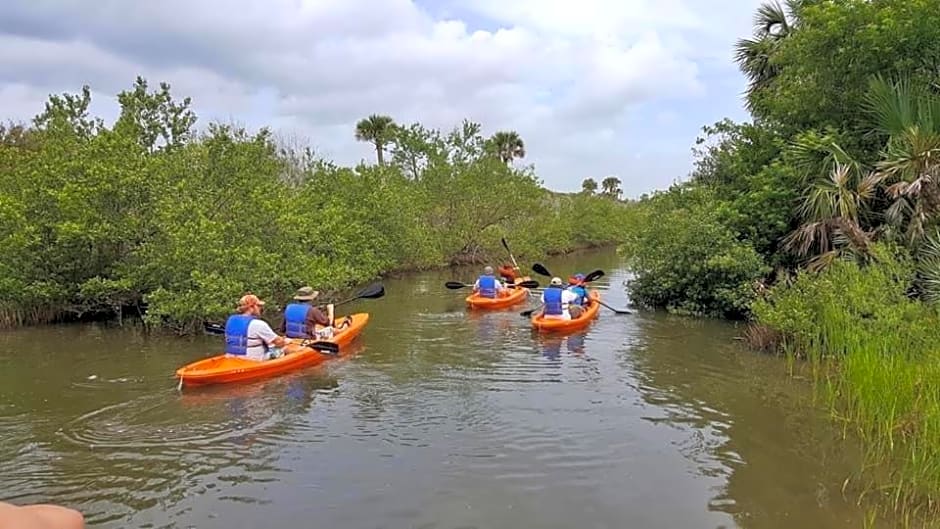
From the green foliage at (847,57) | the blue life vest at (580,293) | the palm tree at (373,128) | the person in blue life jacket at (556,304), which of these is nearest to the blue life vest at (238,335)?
the person in blue life jacket at (556,304)

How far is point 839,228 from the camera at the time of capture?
42.8 feet

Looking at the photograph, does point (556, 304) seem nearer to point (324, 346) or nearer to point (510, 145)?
point (324, 346)

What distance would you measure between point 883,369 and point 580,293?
421 inches

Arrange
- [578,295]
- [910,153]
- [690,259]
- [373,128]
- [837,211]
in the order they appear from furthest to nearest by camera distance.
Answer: [373,128], [578,295], [690,259], [837,211], [910,153]

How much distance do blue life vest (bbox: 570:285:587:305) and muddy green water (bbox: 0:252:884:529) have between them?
3854mm

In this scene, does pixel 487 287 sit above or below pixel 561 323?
above

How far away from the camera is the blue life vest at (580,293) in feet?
57.5

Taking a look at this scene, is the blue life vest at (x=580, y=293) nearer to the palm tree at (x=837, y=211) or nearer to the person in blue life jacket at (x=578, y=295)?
the person in blue life jacket at (x=578, y=295)

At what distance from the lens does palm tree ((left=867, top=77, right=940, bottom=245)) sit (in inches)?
461

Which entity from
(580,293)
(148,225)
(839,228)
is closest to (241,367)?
(148,225)

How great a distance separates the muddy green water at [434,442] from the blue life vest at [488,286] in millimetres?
5771

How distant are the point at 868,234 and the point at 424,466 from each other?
9.85 m

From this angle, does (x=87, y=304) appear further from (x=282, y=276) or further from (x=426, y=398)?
(x=426, y=398)

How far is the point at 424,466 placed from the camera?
24.0 feet
